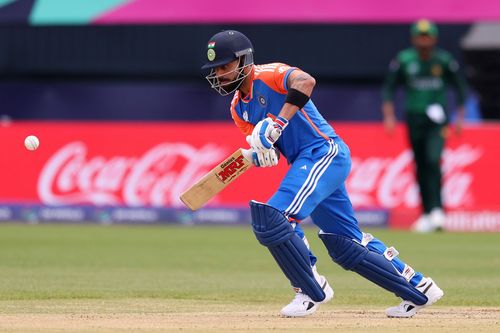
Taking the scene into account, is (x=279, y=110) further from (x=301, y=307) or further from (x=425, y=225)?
(x=425, y=225)

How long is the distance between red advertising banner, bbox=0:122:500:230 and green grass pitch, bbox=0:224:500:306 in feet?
1.58

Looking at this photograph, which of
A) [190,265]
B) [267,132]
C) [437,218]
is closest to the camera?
[267,132]

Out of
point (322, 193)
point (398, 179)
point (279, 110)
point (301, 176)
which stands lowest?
point (398, 179)

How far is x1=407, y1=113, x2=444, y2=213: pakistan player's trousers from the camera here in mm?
15266

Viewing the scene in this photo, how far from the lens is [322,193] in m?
7.74

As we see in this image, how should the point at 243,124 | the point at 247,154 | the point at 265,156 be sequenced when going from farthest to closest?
the point at 243,124 < the point at 247,154 < the point at 265,156

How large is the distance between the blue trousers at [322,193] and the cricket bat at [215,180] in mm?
335

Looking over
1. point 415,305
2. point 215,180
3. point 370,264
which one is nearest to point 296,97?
point 215,180

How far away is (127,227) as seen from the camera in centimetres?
1642

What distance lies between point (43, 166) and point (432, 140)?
490 cm

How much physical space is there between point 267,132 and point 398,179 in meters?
8.60

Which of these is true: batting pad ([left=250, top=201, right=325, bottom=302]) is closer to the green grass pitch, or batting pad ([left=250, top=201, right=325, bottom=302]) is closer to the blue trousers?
the blue trousers

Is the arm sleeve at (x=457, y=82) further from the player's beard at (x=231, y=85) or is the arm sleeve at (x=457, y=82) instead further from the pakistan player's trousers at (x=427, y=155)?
the player's beard at (x=231, y=85)

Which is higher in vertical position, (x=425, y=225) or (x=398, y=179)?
(x=398, y=179)
